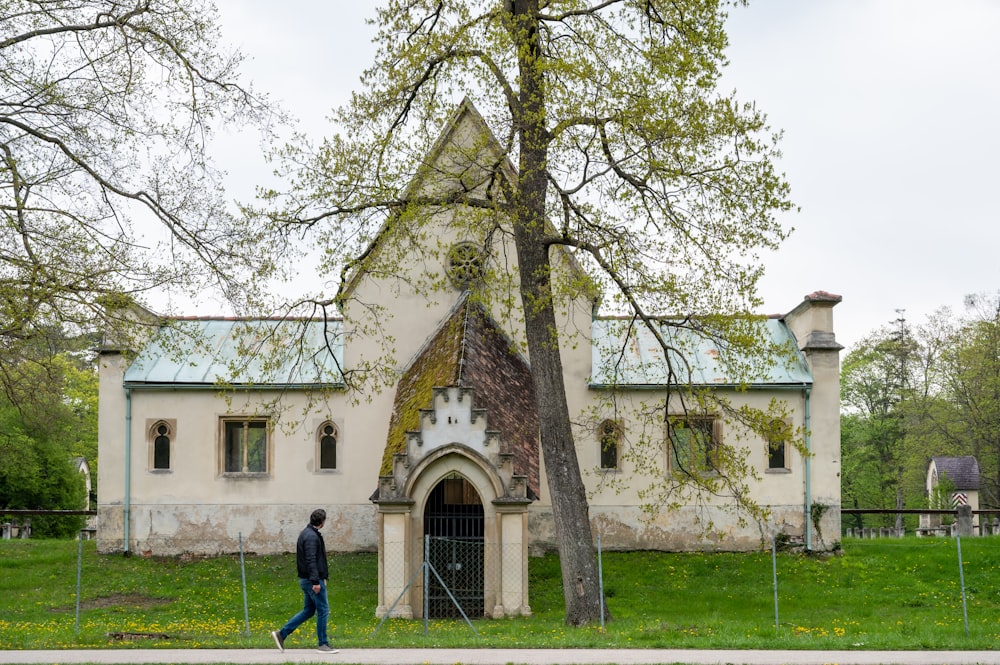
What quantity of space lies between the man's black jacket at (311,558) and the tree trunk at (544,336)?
17.2 ft

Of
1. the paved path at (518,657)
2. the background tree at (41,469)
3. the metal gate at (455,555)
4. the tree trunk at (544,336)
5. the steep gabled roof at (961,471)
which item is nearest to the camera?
the paved path at (518,657)

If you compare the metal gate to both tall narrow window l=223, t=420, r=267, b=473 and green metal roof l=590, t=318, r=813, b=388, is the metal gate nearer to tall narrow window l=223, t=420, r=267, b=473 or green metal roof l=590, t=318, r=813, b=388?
green metal roof l=590, t=318, r=813, b=388

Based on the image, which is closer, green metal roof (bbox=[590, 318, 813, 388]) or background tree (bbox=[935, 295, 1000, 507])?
green metal roof (bbox=[590, 318, 813, 388])

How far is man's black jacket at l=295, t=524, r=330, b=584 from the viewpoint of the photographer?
46.1 ft

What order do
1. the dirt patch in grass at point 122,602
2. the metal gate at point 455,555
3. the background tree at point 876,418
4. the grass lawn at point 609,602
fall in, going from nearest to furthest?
the grass lawn at point 609,602
the metal gate at point 455,555
the dirt patch in grass at point 122,602
the background tree at point 876,418

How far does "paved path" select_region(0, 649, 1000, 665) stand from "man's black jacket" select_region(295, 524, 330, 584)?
967mm

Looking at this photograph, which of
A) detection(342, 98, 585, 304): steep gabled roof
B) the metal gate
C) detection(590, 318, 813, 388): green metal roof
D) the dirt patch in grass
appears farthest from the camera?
detection(590, 318, 813, 388): green metal roof

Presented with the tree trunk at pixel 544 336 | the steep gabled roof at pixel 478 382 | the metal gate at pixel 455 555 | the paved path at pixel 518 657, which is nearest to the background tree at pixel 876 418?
the steep gabled roof at pixel 478 382

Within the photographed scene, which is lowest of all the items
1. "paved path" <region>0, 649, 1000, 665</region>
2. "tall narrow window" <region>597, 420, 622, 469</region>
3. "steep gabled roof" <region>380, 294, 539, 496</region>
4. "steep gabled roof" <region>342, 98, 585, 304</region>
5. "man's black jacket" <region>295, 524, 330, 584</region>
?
"paved path" <region>0, 649, 1000, 665</region>

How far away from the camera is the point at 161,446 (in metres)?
28.0

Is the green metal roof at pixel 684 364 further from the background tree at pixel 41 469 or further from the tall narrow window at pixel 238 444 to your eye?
the background tree at pixel 41 469

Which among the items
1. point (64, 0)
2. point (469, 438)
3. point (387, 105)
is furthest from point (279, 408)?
point (64, 0)

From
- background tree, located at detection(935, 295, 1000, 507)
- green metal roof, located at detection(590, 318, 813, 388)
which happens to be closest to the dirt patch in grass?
green metal roof, located at detection(590, 318, 813, 388)

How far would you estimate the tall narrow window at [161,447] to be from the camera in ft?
91.4
